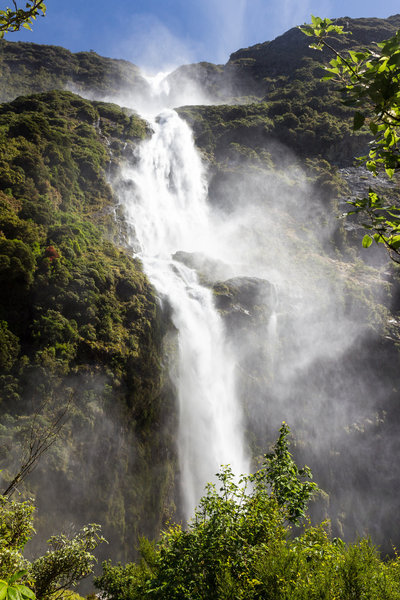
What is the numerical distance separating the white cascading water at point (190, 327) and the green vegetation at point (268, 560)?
11.5 meters

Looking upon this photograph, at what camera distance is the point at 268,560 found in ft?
13.8

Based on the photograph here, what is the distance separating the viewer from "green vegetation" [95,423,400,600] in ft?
12.9

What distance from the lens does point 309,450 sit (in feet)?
79.6

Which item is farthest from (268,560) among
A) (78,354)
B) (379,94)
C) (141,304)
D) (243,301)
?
(243,301)

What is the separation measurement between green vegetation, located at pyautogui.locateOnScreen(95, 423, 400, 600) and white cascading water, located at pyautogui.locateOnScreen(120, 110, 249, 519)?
11.5m

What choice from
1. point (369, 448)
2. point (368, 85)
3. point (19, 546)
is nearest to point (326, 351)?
point (369, 448)

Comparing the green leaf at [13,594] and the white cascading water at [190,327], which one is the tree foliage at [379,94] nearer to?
the green leaf at [13,594]

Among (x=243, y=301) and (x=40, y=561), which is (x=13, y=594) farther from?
(x=243, y=301)

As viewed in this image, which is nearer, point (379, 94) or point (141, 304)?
point (379, 94)

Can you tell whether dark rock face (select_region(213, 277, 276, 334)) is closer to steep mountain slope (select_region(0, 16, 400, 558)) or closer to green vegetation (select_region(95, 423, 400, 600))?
steep mountain slope (select_region(0, 16, 400, 558))

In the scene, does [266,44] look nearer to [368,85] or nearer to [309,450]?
[309,450]

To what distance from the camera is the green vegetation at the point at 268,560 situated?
392cm

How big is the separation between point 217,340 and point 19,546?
17.7 metres

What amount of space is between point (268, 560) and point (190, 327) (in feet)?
55.5
